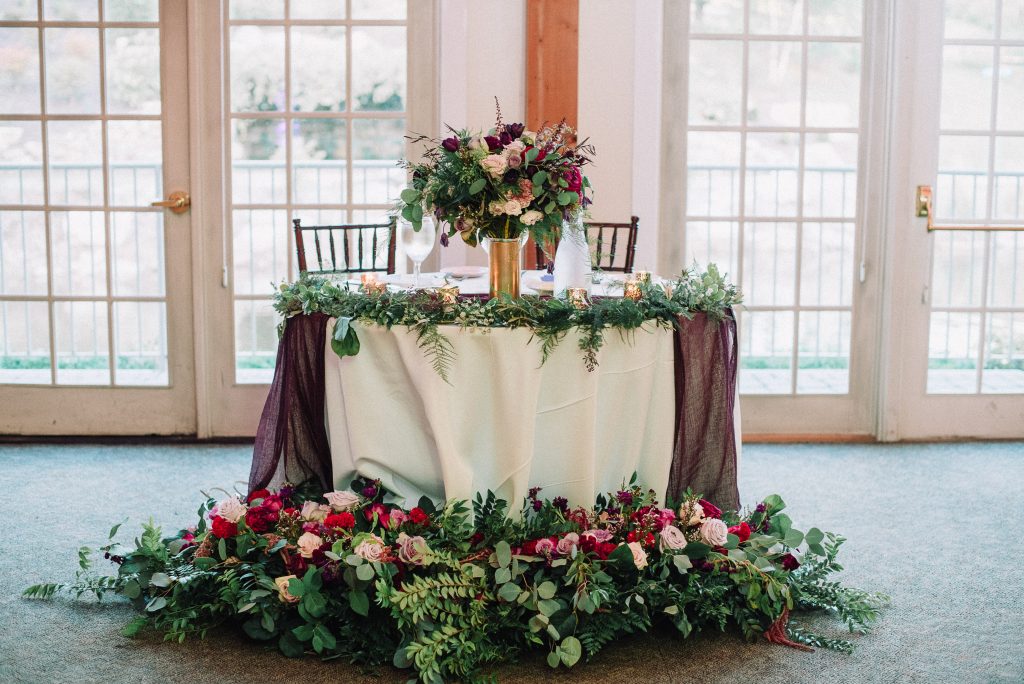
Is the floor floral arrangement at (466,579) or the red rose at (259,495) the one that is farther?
the red rose at (259,495)

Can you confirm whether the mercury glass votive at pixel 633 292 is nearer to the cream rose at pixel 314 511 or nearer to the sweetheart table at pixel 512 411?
the sweetheart table at pixel 512 411

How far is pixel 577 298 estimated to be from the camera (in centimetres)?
298

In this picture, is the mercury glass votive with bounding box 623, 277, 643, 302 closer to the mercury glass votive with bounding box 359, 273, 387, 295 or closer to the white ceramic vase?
the white ceramic vase

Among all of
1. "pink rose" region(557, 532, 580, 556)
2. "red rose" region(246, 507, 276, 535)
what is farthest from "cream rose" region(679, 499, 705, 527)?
"red rose" region(246, 507, 276, 535)

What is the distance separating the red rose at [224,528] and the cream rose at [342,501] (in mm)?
261

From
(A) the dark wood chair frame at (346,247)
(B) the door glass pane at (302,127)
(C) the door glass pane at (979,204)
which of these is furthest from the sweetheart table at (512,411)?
(C) the door glass pane at (979,204)

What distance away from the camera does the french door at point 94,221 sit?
4.56 m

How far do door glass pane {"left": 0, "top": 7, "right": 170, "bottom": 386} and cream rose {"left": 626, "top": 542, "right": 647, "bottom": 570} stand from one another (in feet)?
8.72

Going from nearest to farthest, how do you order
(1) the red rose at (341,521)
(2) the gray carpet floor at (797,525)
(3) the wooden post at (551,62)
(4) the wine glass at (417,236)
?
(2) the gray carpet floor at (797,525)
(1) the red rose at (341,521)
(4) the wine glass at (417,236)
(3) the wooden post at (551,62)

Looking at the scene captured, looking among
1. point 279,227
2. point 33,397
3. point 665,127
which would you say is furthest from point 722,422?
point 33,397

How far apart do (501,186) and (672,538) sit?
1039mm

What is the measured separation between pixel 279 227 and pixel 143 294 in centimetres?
65

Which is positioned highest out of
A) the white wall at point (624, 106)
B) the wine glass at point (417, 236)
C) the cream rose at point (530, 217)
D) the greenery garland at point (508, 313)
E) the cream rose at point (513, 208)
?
the white wall at point (624, 106)

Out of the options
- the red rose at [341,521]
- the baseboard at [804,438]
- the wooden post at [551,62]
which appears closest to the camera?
the red rose at [341,521]
